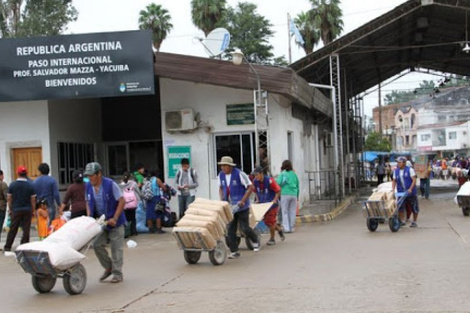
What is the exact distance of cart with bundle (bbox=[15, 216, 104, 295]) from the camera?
7570mm

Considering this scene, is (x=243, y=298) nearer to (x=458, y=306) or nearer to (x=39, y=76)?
(x=458, y=306)

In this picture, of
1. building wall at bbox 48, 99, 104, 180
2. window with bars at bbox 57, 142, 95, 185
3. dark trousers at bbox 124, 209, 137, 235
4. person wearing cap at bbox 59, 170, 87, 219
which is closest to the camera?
person wearing cap at bbox 59, 170, 87, 219

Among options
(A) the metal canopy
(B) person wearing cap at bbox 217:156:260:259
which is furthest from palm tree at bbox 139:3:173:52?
(B) person wearing cap at bbox 217:156:260:259

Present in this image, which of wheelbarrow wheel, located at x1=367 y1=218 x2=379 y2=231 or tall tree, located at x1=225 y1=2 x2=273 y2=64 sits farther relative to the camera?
tall tree, located at x1=225 y1=2 x2=273 y2=64

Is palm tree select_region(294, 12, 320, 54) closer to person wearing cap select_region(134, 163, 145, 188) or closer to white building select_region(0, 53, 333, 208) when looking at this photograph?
white building select_region(0, 53, 333, 208)

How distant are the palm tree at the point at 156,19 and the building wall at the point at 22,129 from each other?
3384 centimetres

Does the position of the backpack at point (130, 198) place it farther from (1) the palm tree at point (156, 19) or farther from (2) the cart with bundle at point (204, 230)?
(1) the palm tree at point (156, 19)

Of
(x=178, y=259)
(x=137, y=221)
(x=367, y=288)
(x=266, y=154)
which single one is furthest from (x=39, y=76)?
(x=367, y=288)

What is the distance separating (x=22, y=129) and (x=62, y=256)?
35.8ft

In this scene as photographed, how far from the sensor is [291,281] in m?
8.20

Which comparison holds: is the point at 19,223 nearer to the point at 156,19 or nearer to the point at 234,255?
the point at 234,255

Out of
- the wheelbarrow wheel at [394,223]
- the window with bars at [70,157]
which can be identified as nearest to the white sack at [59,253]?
the wheelbarrow wheel at [394,223]

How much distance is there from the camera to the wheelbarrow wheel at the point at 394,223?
1326 cm

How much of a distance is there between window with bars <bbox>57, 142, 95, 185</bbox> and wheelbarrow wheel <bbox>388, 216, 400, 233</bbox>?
9.68 metres
